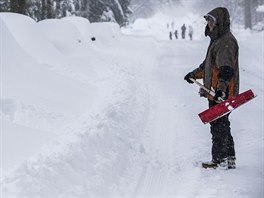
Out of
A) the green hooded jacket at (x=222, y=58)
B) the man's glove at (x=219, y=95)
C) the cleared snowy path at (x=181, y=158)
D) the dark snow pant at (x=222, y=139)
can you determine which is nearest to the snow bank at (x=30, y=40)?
the cleared snowy path at (x=181, y=158)

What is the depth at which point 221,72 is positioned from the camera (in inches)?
177

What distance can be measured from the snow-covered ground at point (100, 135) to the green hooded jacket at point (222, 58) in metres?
1.04

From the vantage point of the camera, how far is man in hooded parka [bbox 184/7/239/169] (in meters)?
4.52

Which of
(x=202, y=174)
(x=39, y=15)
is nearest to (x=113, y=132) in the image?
(x=202, y=174)

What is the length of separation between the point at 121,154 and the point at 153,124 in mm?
1879

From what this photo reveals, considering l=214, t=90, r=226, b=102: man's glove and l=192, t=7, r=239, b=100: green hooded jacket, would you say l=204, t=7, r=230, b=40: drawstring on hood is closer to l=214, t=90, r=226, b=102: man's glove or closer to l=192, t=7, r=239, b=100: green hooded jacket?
l=192, t=7, r=239, b=100: green hooded jacket

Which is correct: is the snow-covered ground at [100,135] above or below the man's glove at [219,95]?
below

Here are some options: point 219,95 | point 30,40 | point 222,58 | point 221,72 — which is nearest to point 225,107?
point 219,95

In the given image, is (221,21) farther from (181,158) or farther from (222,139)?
(181,158)

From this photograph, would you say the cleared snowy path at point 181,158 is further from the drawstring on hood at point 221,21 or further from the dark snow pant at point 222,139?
the drawstring on hood at point 221,21

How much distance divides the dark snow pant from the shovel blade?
224mm

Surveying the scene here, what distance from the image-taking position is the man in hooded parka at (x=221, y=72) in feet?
14.8

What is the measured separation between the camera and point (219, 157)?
5.05 meters

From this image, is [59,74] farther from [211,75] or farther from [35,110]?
[211,75]
